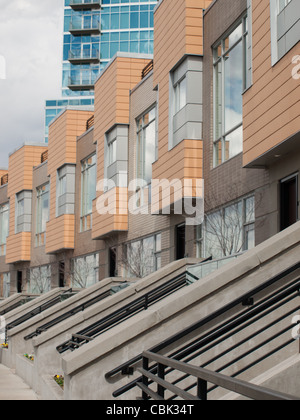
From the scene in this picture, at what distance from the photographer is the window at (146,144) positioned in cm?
2469

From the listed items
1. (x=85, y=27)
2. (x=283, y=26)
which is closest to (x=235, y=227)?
(x=283, y=26)

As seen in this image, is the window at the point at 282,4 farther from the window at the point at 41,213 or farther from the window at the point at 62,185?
the window at the point at 41,213

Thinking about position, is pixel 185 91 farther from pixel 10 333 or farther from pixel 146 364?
pixel 146 364

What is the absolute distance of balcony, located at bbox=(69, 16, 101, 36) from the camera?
84000 mm

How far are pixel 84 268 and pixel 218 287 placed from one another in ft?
75.7

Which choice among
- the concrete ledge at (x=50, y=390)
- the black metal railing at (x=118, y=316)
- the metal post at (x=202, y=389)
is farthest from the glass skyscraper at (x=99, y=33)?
the metal post at (x=202, y=389)

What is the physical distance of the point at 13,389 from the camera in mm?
13891

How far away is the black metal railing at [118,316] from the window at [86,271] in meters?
15.3

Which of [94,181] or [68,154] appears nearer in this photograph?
[94,181]

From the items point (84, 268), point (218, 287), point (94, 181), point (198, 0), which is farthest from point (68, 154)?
point (218, 287)

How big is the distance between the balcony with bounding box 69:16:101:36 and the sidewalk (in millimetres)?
71716

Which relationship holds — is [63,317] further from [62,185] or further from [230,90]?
[62,185]

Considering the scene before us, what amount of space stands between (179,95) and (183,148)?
2270 mm

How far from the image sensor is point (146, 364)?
805cm
